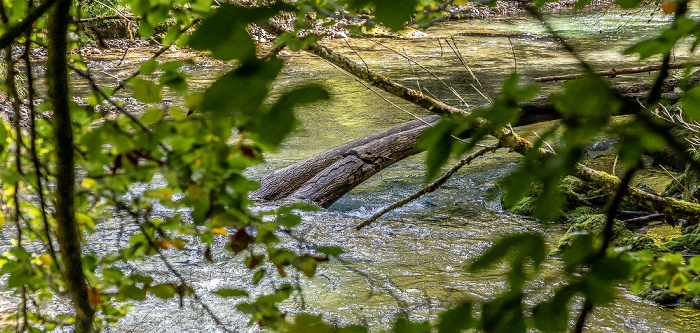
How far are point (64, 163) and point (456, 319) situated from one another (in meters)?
0.95

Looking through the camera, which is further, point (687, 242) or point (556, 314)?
point (687, 242)

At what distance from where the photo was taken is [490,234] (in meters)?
4.58

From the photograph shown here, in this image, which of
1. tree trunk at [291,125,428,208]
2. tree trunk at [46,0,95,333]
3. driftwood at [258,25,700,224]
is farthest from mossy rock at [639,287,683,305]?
tree trunk at [46,0,95,333]

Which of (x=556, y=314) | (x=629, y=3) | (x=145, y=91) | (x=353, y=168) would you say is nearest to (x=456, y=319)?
(x=556, y=314)

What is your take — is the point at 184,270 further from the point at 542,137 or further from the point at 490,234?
the point at 542,137

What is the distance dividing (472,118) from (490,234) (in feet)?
13.9

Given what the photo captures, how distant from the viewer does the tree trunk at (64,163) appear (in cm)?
106

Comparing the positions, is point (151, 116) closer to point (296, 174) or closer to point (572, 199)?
point (296, 174)

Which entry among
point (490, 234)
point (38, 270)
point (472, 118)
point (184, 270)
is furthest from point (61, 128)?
point (490, 234)

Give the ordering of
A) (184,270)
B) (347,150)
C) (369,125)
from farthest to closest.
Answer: (369,125), (347,150), (184,270)

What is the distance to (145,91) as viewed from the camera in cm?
98

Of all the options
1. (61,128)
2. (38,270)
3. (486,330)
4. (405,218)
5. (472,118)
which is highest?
(472,118)

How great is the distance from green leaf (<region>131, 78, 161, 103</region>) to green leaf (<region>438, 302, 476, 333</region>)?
0.70m

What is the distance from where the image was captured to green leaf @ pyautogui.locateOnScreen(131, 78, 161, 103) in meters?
0.98
